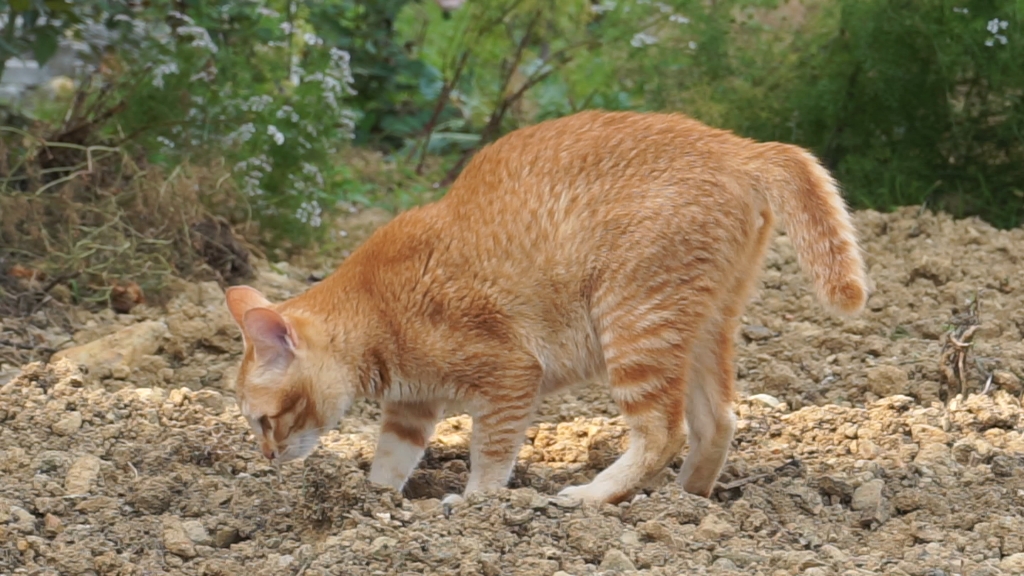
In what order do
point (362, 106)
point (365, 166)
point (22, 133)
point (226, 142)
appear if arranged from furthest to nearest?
point (362, 106) → point (365, 166) → point (226, 142) → point (22, 133)

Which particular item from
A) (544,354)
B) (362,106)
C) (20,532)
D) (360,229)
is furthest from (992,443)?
(362,106)

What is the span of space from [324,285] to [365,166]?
4461 millimetres

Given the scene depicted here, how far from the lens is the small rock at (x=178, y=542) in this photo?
3.63m

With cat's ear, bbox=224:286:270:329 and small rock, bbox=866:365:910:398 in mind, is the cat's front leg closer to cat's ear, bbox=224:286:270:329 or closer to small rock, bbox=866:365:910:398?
cat's ear, bbox=224:286:270:329

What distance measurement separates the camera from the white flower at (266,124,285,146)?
671 centimetres

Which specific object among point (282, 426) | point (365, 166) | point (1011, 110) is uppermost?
point (1011, 110)

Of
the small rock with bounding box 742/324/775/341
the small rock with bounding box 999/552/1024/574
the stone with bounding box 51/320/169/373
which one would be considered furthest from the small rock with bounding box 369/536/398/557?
the small rock with bounding box 742/324/775/341

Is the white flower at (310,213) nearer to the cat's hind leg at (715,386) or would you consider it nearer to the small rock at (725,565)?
the cat's hind leg at (715,386)

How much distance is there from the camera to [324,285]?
4.51m

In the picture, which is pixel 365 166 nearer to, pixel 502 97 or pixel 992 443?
→ pixel 502 97

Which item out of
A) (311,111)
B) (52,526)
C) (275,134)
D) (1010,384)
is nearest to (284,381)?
(52,526)

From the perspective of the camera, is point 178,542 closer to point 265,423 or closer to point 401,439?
point 265,423

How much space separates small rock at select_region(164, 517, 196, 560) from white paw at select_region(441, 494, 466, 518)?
0.71 metres

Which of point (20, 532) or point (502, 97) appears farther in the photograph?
point (502, 97)
